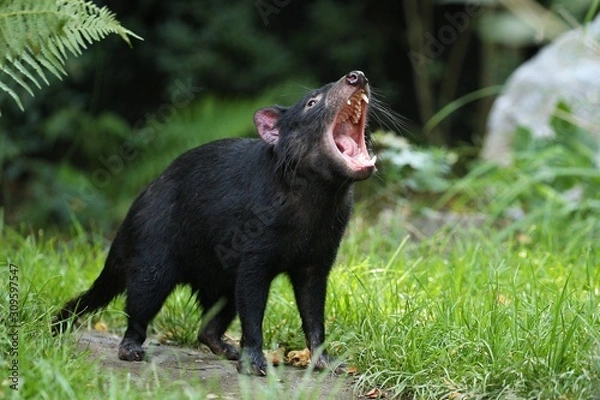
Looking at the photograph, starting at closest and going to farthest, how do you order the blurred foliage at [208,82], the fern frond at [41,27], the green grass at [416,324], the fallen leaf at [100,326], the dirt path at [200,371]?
the green grass at [416,324] < the dirt path at [200,371] < the fern frond at [41,27] < the fallen leaf at [100,326] < the blurred foliage at [208,82]

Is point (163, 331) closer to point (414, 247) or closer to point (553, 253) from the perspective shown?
point (414, 247)

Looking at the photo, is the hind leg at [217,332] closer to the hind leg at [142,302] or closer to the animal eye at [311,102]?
the hind leg at [142,302]

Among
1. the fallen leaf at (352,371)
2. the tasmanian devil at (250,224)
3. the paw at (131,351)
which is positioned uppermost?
the tasmanian devil at (250,224)

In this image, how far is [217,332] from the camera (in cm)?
429

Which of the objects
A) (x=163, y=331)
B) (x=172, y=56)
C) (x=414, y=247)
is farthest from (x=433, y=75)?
(x=163, y=331)

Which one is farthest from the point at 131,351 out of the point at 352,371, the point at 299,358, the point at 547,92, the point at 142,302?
the point at 547,92

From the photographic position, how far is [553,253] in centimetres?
550

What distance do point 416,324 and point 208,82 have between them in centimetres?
590

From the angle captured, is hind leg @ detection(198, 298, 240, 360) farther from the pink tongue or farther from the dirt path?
the pink tongue

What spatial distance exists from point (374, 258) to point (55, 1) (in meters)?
2.24

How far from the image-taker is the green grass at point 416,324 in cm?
322

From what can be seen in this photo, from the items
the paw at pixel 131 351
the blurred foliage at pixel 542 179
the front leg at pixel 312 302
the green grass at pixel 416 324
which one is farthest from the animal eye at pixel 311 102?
the blurred foliage at pixel 542 179

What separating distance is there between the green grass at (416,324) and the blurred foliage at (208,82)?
1858mm

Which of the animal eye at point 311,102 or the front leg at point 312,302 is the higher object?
the animal eye at point 311,102
